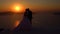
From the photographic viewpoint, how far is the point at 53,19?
7789mm

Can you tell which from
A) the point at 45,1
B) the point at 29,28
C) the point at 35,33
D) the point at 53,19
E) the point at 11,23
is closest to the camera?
the point at 35,33

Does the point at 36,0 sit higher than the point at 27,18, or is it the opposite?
the point at 36,0

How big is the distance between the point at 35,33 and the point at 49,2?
86.8 inches

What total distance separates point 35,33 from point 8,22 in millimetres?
2573

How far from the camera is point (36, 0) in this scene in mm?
6730

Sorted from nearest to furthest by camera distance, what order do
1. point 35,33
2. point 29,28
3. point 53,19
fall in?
point 35,33, point 29,28, point 53,19

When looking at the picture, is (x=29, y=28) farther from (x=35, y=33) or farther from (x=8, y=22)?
(x=8, y=22)

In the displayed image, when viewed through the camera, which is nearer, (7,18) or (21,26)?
(21,26)

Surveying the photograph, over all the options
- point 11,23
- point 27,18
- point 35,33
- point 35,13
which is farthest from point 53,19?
point 35,33

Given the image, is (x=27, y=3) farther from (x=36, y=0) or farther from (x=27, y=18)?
(x=27, y=18)

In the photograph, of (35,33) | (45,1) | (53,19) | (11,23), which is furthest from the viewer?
(53,19)

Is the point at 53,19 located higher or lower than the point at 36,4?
lower

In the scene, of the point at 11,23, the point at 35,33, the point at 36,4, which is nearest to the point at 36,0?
the point at 36,4

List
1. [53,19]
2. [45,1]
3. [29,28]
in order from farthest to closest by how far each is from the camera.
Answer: [53,19]
[45,1]
[29,28]
